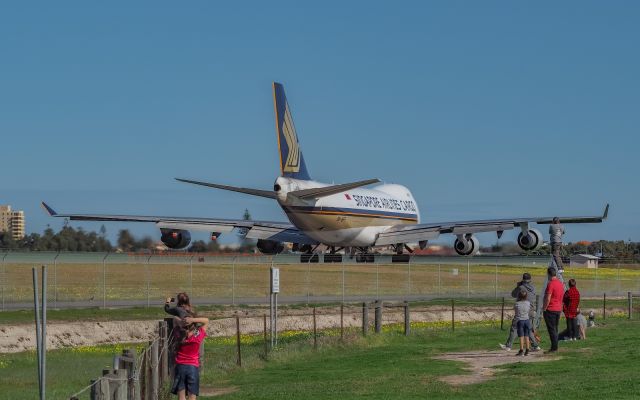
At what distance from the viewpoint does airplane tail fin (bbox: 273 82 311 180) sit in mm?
60688

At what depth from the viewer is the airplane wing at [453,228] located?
2398 inches

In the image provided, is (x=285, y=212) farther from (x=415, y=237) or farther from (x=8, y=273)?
(x=8, y=273)

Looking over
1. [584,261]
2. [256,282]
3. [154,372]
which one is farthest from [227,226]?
[584,261]

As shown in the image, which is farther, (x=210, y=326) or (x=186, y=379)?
(x=210, y=326)

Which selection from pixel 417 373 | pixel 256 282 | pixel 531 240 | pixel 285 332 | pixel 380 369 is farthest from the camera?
pixel 256 282

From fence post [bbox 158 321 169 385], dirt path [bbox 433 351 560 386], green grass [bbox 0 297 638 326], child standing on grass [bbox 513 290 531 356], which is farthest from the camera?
green grass [bbox 0 297 638 326]

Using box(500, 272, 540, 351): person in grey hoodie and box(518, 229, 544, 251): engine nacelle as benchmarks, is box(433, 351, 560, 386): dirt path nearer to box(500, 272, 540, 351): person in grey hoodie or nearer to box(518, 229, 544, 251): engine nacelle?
box(500, 272, 540, 351): person in grey hoodie

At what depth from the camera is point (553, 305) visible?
26562mm

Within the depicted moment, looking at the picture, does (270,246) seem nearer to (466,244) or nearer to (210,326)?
(466,244)

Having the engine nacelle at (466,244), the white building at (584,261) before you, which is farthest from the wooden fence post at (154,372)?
the white building at (584,261)

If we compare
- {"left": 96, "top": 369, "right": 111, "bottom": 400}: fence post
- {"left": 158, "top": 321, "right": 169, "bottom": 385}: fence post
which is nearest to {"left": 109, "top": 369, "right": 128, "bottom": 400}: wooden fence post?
{"left": 96, "top": 369, "right": 111, "bottom": 400}: fence post

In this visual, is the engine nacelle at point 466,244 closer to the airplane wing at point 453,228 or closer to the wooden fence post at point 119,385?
the airplane wing at point 453,228

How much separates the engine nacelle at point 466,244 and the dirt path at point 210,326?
11.2 m

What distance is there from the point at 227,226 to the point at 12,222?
70.8 ft
